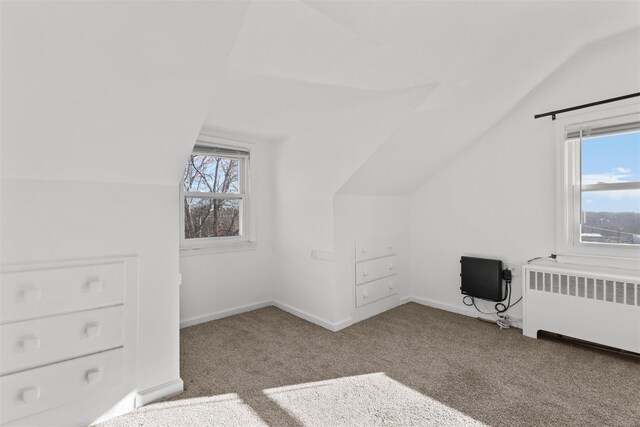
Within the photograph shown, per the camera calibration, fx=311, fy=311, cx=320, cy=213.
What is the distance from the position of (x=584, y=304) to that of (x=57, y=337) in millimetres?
3462

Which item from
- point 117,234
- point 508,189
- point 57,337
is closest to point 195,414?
point 57,337

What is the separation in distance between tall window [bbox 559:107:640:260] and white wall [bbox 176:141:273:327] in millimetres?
2914

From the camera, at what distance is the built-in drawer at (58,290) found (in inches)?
58.1

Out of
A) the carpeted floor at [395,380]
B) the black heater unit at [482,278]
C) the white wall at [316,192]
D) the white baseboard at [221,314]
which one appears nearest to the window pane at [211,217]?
the white wall at [316,192]

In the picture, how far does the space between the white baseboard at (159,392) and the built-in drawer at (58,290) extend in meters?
0.56

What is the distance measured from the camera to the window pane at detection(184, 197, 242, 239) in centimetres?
322

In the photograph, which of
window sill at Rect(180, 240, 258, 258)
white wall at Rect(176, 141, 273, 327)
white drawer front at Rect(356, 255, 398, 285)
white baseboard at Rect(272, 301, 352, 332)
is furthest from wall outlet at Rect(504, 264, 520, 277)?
window sill at Rect(180, 240, 258, 258)

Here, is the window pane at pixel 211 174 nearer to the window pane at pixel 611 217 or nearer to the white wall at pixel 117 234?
the white wall at pixel 117 234

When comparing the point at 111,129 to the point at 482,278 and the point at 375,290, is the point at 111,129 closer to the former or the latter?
the point at 375,290

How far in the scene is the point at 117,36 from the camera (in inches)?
44.0


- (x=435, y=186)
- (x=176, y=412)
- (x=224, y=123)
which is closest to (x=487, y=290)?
(x=435, y=186)

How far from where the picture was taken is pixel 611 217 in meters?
2.49

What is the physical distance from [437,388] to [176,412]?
1.55 metres

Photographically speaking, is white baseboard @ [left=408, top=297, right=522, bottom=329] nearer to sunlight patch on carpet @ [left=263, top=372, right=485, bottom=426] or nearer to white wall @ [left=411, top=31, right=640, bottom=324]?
white wall @ [left=411, top=31, right=640, bottom=324]
